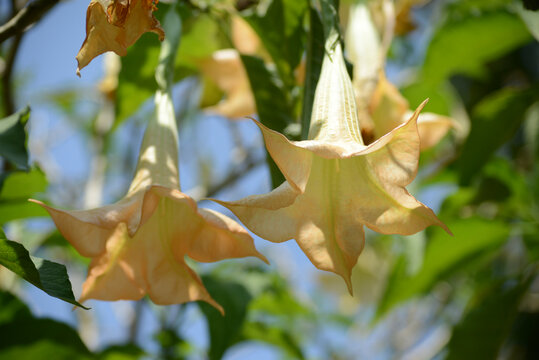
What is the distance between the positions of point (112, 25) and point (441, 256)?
36.0 inches

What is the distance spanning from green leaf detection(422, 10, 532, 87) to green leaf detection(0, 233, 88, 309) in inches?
41.3

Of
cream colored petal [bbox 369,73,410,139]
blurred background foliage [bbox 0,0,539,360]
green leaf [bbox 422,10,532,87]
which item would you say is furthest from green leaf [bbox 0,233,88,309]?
green leaf [bbox 422,10,532,87]

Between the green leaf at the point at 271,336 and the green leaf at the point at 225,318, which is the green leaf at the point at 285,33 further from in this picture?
the green leaf at the point at 271,336

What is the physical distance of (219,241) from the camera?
582 mm

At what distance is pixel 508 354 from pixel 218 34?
988 mm

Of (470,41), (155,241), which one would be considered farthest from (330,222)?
(470,41)

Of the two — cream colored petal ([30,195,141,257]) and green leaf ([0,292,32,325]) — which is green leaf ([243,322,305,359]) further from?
cream colored petal ([30,195,141,257])

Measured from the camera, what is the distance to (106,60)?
1598mm

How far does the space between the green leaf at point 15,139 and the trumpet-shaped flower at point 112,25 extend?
0.19 metres

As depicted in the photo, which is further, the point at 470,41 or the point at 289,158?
the point at 470,41

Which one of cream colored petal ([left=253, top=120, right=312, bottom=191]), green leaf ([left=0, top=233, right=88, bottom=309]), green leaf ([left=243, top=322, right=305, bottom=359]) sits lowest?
green leaf ([left=243, top=322, right=305, bottom=359])

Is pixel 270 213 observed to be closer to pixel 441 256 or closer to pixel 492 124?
pixel 492 124

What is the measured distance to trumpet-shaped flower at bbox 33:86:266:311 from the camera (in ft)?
1.81

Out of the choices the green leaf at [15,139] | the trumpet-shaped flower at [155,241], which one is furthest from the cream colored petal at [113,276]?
the green leaf at [15,139]
